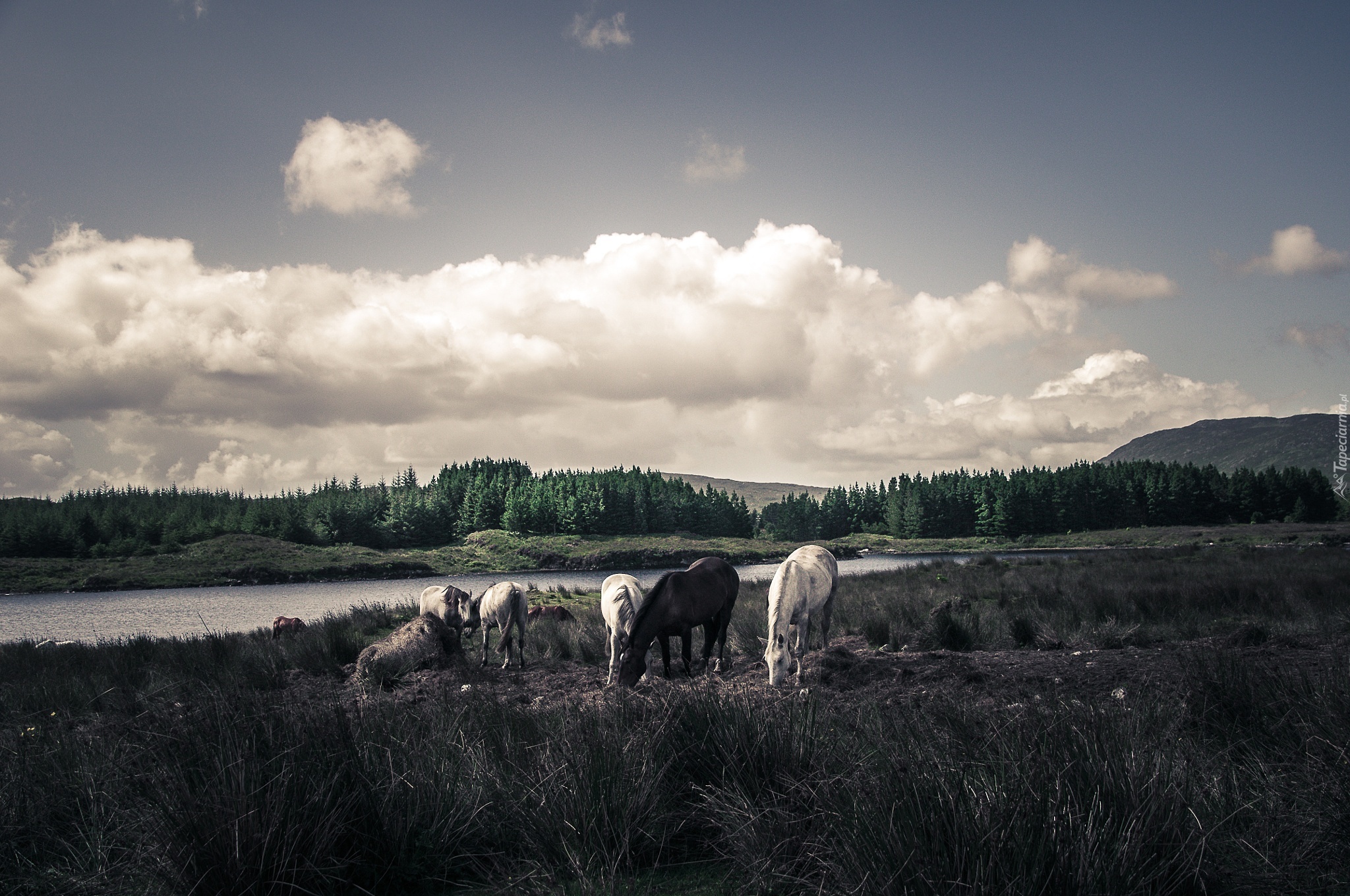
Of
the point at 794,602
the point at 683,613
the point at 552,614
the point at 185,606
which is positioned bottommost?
the point at 185,606

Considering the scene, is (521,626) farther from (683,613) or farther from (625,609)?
(683,613)

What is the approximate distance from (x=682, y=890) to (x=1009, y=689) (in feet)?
19.0

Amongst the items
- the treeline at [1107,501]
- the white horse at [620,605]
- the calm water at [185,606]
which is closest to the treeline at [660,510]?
the treeline at [1107,501]

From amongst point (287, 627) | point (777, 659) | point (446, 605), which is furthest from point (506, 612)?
point (287, 627)

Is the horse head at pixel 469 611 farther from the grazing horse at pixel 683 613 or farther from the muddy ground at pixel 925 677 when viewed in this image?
the grazing horse at pixel 683 613

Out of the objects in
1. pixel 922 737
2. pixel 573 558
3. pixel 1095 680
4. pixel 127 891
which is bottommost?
pixel 573 558

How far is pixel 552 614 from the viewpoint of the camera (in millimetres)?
21234

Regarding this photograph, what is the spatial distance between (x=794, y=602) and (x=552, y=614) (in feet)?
41.9

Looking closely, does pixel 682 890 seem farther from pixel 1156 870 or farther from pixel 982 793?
pixel 1156 870

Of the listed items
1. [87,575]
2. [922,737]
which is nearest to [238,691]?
[922,737]

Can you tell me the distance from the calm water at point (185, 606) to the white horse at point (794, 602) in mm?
15272

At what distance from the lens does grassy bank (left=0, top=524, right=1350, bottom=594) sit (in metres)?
71.0

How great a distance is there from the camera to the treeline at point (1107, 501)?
4269 inches

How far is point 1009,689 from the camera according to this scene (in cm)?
769
